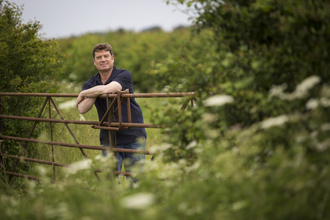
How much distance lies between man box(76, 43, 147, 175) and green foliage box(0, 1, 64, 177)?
1.51 m

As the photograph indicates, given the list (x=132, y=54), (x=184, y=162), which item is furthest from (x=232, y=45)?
(x=132, y=54)

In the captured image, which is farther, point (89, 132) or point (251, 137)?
point (89, 132)

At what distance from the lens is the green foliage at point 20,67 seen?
4.75 m

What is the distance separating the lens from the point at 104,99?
3.79 metres

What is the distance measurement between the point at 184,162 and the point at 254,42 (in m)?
1.09

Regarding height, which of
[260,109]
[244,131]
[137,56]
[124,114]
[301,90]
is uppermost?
[137,56]

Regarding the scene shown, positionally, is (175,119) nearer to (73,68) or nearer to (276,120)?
(276,120)

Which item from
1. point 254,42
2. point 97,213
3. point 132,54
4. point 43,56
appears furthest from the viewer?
point 132,54

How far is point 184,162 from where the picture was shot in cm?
235

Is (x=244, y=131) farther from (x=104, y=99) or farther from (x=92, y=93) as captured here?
(x=104, y=99)

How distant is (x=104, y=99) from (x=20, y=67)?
2.07 m

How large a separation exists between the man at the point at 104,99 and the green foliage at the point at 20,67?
1.51 m

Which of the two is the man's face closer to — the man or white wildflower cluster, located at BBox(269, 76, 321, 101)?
the man

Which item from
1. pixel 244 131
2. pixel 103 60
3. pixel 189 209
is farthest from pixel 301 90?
pixel 103 60
